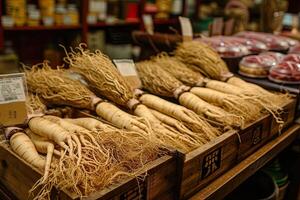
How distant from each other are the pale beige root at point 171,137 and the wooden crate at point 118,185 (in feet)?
0.39

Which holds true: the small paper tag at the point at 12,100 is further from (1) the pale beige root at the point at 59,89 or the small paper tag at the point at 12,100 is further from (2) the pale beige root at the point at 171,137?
(2) the pale beige root at the point at 171,137

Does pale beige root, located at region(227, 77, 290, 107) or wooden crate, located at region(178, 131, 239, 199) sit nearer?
wooden crate, located at region(178, 131, 239, 199)

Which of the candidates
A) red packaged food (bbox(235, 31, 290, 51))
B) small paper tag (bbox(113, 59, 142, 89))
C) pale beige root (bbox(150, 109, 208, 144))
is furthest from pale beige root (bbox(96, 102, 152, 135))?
red packaged food (bbox(235, 31, 290, 51))

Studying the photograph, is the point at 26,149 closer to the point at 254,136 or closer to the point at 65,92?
the point at 65,92

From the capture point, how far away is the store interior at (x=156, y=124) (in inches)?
33.0

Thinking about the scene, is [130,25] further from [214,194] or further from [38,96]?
[214,194]

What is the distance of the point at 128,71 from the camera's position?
1.38 m

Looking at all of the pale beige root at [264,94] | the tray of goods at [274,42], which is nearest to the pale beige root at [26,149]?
the pale beige root at [264,94]

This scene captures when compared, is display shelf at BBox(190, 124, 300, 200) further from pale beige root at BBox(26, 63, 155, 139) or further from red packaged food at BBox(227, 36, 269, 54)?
red packaged food at BBox(227, 36, 269, 54)

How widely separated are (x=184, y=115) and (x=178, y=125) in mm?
64

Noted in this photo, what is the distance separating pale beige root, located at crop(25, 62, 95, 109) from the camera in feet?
3.89

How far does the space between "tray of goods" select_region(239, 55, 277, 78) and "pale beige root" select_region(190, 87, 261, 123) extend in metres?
0.53

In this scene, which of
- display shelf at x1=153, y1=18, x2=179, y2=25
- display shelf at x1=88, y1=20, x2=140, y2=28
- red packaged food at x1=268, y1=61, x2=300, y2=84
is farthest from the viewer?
display shelf at x1=153, y1=18, x2=179, y2=25

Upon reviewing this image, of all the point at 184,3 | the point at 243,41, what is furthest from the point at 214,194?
the point at 184,3
